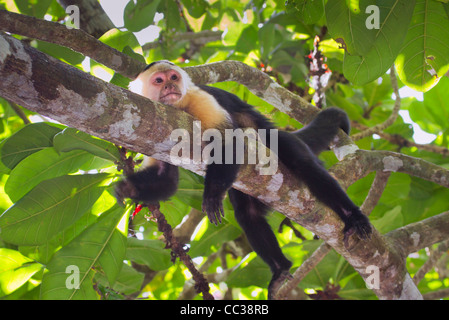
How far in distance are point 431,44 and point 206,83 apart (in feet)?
4.80

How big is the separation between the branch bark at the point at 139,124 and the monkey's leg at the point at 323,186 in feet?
0.23

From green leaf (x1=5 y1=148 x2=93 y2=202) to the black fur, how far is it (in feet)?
1.20

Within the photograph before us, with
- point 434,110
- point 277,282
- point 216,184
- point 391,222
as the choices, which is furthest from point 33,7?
point 434,110

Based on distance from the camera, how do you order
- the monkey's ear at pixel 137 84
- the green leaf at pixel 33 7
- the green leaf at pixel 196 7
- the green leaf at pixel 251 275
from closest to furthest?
the green leaf at pixel 33 7, the monkey's ear at pixel 137 84, the green leaf at pixel 251 275, the green leaf at pixel 196 7

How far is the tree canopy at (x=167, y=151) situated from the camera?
1555 mm

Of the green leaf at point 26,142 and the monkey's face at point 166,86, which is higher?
the monkey's face at point 166,86

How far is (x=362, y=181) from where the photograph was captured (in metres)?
3.32

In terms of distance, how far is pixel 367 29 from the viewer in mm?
1880

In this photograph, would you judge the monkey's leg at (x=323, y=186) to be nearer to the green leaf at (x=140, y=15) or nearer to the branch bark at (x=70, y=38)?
the branch bark at (x=70, y=38)

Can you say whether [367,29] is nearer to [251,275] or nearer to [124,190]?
[124,190]

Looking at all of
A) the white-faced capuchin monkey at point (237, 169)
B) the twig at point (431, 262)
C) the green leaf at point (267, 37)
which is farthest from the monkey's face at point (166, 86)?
the twig at point (431, 262)

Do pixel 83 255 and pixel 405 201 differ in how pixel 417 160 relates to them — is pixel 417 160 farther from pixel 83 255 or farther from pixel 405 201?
pixel 83 255
